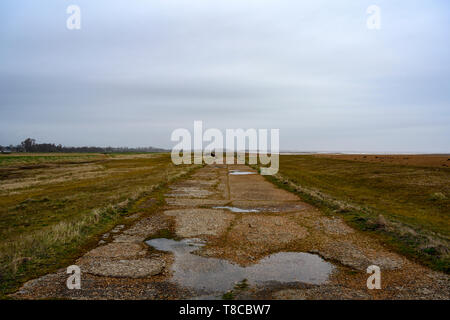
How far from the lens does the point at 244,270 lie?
7066mm

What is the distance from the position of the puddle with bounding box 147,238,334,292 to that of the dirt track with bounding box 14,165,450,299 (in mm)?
23

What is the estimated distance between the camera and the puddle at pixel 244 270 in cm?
645

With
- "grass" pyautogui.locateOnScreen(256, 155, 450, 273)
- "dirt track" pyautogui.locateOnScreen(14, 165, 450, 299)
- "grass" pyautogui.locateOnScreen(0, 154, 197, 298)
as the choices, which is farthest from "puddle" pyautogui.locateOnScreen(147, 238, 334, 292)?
"grass" pyautogui.locateOnScreen(0, 154, 197, 298)

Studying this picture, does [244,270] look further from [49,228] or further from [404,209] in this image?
[404,209]

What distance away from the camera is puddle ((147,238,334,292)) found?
254 inches

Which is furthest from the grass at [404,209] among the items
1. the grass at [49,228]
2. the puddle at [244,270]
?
the grass at [49,228]

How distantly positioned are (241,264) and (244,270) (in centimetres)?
41

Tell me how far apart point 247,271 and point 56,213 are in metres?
14.5

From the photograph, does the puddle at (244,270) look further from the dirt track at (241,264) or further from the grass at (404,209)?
the grass at (404,209)

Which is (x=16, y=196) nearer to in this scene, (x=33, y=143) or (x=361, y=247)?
(x=361, y=247)

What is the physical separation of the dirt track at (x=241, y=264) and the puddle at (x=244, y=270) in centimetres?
2

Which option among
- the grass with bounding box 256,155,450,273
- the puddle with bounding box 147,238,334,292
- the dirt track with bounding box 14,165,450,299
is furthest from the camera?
the grass with bounding box 256,155,450,273

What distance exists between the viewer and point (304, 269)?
720 centimetres

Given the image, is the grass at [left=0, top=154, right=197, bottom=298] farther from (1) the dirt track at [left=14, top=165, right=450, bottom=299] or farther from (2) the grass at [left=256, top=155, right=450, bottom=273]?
(2) the grass at [left=256, top=155, right=450, bottom=273]
